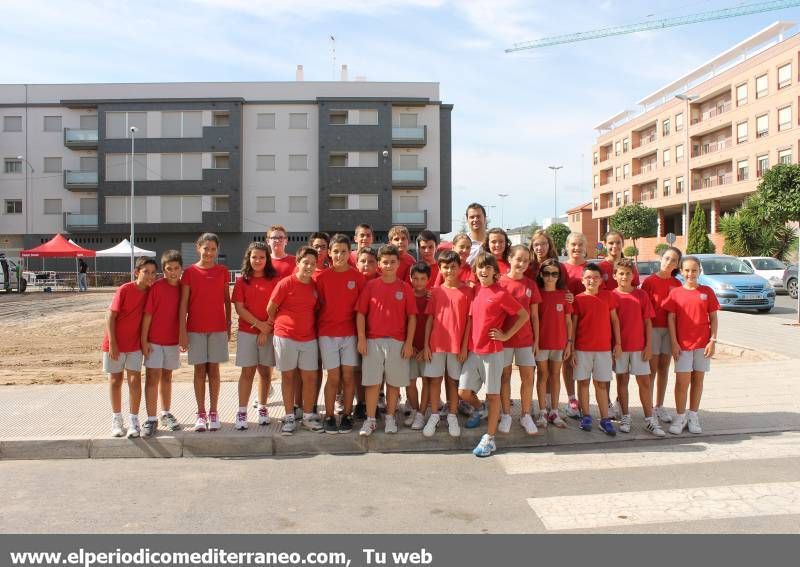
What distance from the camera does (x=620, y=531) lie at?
3.81 metres

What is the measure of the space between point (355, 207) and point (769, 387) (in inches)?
1435

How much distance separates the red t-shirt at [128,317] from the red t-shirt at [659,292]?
16.1 feet

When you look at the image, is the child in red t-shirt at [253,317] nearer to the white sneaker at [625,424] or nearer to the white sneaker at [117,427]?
the white sneaker at [117,427]

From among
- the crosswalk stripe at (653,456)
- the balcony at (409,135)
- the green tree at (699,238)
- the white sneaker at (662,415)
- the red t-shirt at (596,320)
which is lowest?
the crosswalk stripe at (653,456)

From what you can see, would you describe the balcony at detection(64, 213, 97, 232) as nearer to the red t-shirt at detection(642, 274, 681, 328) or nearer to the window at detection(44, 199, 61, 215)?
the window at detection(44, 199, 61, 215)

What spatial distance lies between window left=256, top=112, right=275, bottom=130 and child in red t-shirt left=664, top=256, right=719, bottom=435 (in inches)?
1570

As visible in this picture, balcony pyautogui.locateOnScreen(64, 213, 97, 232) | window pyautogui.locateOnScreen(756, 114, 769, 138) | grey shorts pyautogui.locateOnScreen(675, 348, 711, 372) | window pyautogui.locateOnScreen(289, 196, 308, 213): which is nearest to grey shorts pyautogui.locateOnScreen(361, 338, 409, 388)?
grey shorts pyautogui.locateOnScreen(675, 348, 711, 372)

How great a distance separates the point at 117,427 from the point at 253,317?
1.58 metres

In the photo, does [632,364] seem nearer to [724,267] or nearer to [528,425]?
[528,425]

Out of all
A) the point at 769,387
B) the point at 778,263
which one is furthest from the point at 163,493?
the point at 778,263

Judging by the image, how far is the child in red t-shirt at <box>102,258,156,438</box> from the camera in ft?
18.7

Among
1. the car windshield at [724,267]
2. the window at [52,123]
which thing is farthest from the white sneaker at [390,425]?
the window at [52,123]

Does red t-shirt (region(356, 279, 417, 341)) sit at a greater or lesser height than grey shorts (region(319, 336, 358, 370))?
greater

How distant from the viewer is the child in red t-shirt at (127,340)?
569 cm
